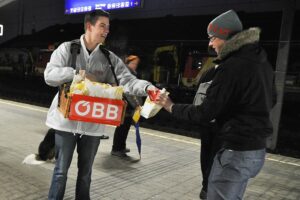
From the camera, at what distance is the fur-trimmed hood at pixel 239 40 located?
7.34ft

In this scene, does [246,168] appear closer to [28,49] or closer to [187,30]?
[187,30]

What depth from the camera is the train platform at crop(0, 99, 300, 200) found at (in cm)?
419

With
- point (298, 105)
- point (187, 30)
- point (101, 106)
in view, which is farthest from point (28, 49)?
point (101, 106)

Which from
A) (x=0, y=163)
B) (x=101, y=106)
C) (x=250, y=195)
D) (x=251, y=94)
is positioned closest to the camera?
(x=251, y=94)

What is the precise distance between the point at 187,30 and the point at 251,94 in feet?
41.8

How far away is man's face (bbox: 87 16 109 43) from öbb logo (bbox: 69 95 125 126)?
56cm

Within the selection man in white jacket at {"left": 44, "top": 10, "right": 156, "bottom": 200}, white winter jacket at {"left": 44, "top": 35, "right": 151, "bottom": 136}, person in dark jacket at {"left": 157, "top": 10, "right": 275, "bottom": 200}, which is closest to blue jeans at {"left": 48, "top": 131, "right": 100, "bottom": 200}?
man in white jacket at {"left": 44, "top": 10, "right": 156, "bottom": 200}

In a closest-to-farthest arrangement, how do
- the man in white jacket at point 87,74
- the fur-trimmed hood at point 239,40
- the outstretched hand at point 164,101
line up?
the fur-trimmed hood at point 239,40, the outstretched hand at point 164,101, the man in white jacket at point 87,74

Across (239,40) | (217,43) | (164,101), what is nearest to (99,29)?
(164,101)

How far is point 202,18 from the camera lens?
49.0ft

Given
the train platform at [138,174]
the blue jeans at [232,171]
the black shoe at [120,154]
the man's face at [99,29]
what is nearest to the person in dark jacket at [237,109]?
the blue jeans at [232,171]

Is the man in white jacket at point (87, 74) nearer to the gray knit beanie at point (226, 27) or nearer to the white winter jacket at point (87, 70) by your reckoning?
the white winter jacket at point (87, 70)

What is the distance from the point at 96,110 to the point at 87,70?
0.40 meters

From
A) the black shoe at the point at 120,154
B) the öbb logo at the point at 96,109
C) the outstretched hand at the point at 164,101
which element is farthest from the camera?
the black shoe at the point at 120,154
